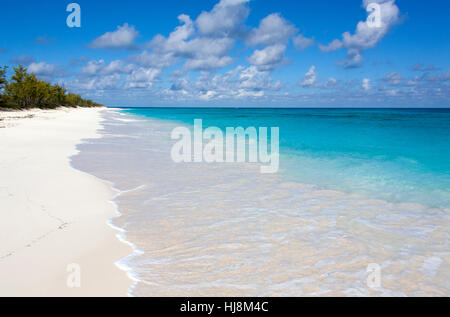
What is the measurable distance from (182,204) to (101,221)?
68.9 inches

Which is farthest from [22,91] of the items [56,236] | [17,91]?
[56,236]

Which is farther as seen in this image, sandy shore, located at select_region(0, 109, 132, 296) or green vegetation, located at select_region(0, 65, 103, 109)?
green vegetation, located at select_region(0, 65, 103, 109)

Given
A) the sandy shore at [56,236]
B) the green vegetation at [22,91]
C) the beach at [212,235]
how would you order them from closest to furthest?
the sandy shore at [56,236]
the beach at [212,235]
the green vegetation at [22,91]

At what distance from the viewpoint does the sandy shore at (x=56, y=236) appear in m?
3.47

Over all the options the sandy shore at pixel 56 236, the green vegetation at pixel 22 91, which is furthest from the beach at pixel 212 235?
the green vegetation at pixel 22 91

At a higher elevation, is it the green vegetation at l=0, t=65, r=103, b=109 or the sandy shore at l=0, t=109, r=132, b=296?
the green vegetation at l=0, t=65, r=103, b=109

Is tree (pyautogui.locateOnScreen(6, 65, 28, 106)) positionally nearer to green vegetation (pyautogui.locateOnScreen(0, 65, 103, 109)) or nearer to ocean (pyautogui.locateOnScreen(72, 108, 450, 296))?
green vegetation (pyautogui.locateOnScreen(0, 65, 103, 109))

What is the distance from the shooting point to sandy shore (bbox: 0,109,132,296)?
3469 mm

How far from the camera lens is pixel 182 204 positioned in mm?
6586

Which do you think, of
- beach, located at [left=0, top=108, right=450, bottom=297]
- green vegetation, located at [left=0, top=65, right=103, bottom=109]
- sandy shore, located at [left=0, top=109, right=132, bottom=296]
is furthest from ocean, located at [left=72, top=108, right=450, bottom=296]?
green vegetation, located at [left=0, top=65, right=103, bottom=109]

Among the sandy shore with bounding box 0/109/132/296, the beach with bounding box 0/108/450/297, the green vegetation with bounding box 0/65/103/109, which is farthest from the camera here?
the green vegetation with bounding box 0/65/103/109

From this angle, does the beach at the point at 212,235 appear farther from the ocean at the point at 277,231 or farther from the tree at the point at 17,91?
the tree at the point at 17,91

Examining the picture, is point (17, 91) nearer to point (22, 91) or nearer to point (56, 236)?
point (22, 91)
